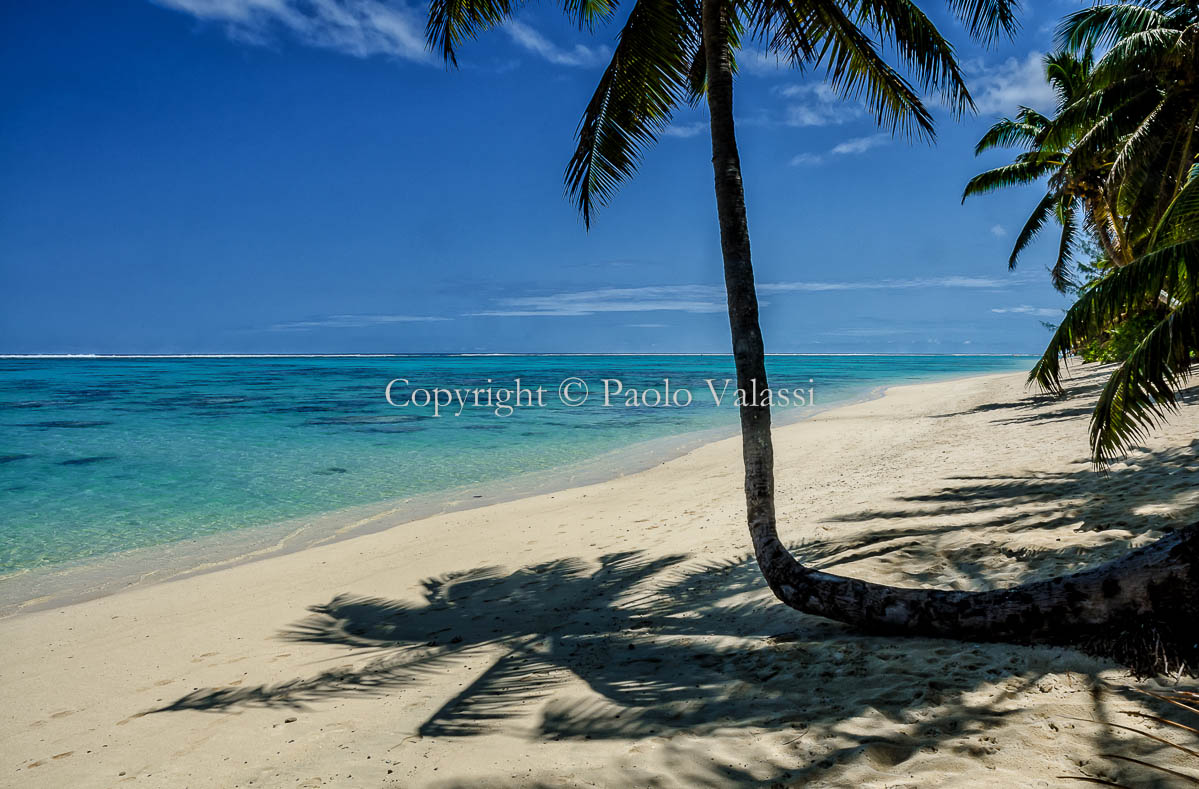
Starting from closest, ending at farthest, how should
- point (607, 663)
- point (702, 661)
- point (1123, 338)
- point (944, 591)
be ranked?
point (944, 591) < point (702, 661) < point (607, 663) < point (1123, 338)

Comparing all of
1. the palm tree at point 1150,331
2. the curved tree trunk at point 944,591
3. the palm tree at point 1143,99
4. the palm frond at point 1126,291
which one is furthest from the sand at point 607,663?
the palm tree at point 1143,99

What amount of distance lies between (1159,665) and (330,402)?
3400 cm

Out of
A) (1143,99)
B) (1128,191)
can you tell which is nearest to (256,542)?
(1128,191)

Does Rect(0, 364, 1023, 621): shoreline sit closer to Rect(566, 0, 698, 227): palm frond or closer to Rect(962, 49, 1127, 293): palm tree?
Rect(566, 0, 698, 227): palm frond

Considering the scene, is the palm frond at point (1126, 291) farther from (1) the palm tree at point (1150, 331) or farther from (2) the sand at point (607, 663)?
(2) the sand at point (607, 663)

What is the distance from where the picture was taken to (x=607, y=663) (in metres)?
3.82

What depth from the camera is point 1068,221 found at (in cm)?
2069

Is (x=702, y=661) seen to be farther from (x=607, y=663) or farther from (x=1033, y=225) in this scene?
(x=1033, y=225)

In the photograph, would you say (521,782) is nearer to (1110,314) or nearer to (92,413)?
(1110,314)

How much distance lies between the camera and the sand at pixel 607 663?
263cm

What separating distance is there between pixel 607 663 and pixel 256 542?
Result: 269 inches

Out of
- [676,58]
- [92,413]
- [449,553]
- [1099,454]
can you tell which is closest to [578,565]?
[449,553]

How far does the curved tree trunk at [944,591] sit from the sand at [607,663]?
127 mm

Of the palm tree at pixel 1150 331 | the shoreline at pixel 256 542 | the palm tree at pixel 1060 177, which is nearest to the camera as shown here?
the palm tree at pixel 1150 331
